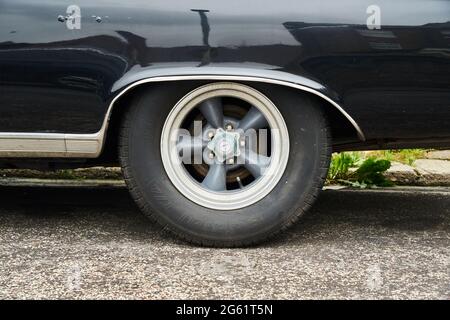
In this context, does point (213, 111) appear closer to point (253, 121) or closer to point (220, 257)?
point (253, 121)

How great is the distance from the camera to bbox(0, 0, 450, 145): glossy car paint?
2576mm

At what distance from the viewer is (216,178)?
279 cm

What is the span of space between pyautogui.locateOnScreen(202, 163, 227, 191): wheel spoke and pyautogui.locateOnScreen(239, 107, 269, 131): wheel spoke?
0.60 feet

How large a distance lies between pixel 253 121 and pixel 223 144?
0.49 feet

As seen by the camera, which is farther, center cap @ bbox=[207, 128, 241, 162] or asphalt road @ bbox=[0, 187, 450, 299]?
center cap @ bbox=[207, 128, 241, 162]

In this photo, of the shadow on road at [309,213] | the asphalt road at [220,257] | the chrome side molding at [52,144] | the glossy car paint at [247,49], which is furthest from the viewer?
the shadow on road at [309,213]

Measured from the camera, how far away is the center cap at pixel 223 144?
278 centimetres

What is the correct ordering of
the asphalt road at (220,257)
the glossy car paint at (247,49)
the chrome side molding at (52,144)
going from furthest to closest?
the chrome side molding at (52,144) → the glossy car paint at (247,49) → the asphalt road at (220,257)

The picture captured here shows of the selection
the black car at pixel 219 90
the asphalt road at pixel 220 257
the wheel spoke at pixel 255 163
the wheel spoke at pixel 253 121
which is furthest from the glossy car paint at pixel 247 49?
the asphalt road at pixel 220 257

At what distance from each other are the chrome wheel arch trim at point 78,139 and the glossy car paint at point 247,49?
0.02 metres

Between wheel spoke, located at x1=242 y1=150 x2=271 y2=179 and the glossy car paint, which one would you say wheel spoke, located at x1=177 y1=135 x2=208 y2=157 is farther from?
the glossy car paint

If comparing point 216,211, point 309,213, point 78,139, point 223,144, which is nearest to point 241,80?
point 223,144

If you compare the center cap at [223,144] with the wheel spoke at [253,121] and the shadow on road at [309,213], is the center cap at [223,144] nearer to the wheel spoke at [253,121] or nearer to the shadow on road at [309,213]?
the wheel spoke at [253,121]

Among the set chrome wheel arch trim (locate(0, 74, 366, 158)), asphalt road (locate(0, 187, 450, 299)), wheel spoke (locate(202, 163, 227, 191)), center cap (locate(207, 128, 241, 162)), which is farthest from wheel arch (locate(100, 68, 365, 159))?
asphalt road (locate(0, 187, 450, 299))
